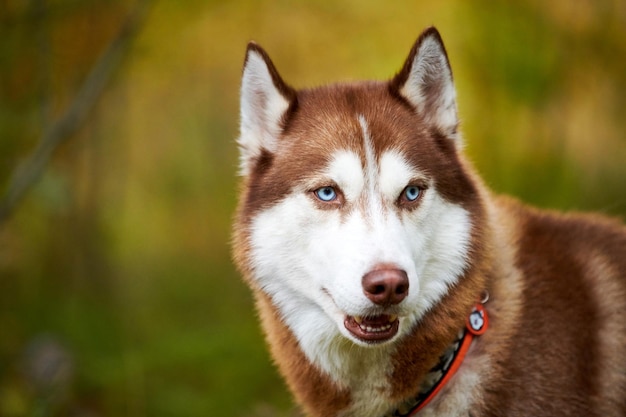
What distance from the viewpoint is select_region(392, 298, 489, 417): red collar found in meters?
3.39

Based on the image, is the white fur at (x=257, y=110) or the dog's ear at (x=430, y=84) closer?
the dog's ear at (x=430, y=84)

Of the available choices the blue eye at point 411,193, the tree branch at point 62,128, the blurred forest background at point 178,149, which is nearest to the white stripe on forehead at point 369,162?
the blue eye at point 411,193

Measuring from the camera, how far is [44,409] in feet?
16.6

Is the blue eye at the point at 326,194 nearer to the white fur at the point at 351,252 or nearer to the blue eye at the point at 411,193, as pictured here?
the white fur at the point at 351,252

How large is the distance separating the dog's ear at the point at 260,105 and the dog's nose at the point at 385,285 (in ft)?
3.34

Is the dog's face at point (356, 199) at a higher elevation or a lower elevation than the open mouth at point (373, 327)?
higher

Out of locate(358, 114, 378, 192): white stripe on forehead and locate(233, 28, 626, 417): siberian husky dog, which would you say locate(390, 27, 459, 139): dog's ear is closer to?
locate(233, 28, 626, 417): siberian husky dog

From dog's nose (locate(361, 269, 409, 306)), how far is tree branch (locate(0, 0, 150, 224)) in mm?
3863

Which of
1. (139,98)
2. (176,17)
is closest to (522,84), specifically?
(176,17)

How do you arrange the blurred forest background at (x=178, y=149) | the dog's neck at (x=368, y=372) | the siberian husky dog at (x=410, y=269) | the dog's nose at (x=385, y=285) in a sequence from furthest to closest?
the blurred forest background at (x=178, y=149), the dog's neck at (x=368, y=372), the siberian husky dog at (x=410, y=269), the dog's nose at (x=385, y=285)

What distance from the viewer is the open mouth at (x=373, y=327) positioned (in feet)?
10.5

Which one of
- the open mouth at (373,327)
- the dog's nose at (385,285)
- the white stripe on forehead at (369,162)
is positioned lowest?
the open mouth at (373,327)

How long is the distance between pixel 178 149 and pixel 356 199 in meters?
9.41

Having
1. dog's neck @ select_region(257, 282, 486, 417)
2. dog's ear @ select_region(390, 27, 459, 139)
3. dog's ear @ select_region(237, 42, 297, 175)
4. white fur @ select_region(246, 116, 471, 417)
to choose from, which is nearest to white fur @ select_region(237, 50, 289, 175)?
dog's ear @ select_region(237, 42, 297, 175)
